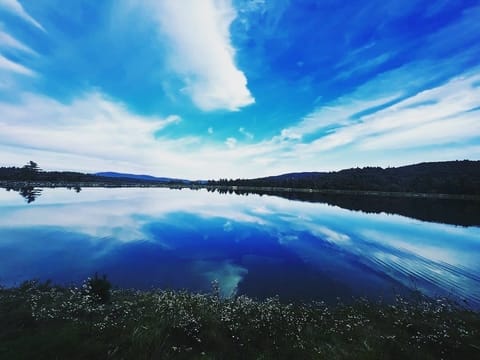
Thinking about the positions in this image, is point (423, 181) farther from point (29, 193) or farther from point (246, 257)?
point (29, 193)

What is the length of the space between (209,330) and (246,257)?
14.5 meters

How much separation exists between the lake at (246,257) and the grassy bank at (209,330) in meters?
4.24

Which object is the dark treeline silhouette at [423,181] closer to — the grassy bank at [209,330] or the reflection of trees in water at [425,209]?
the reflection of trees in water at [425,209]

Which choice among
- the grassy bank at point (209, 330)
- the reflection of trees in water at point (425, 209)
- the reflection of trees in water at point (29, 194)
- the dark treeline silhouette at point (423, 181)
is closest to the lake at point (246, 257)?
the grassy bank at point (209, 330)

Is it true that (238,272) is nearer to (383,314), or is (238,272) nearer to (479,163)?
(383,314)

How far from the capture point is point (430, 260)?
903 inches

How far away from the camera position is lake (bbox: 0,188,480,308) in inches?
618

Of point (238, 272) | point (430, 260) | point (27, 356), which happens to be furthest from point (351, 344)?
point (430, 260)

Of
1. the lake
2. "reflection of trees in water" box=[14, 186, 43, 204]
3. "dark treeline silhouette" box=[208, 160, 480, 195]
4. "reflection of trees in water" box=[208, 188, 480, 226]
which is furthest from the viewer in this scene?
"dark treeline silhouette" box=[208, 160, 480, 195]

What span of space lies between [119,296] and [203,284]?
5398mm

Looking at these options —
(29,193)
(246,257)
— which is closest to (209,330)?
(246,257)

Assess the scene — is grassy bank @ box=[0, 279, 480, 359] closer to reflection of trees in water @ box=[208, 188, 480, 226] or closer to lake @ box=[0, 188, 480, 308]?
lake @ box=[0, 188, 480, 308]

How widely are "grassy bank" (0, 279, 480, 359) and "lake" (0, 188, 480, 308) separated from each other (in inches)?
167

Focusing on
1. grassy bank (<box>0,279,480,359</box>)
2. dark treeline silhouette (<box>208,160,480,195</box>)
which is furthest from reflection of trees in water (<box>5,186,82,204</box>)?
dark treeline silhouette (<box>208,160,480,195</box>)
